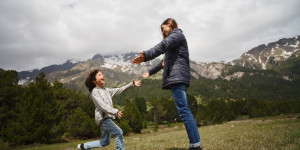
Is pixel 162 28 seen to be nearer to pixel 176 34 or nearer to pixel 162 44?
pixel 176 34

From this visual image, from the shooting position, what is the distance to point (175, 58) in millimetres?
5695

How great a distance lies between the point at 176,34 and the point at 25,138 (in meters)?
33.4

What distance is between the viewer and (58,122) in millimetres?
36094

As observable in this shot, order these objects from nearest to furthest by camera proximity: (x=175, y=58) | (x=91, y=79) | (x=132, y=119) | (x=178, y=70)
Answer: (x=178, y=70) < (x=175, y=58) < (x=91, y=79) < (x=132, y=119)

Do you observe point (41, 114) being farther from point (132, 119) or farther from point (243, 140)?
point (243, 140)

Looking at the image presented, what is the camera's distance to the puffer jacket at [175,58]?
5297 mm

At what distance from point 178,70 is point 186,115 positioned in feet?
4.42

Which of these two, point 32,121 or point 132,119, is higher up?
point 32,121

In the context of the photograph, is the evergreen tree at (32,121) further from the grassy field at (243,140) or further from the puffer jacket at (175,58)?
the puffer jacket at (175,58)

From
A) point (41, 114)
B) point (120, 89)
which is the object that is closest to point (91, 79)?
point (120, 89)

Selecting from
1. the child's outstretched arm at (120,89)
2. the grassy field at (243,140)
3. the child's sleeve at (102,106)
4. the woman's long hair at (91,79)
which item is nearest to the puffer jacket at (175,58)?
the child's outstretched arm at (120,89)

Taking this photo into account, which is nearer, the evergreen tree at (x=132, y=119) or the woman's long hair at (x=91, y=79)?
the woman's long hair at (x=91, y=79)

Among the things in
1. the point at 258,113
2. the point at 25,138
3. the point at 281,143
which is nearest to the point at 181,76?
the point at 281,143

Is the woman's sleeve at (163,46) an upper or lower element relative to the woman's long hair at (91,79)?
upper
